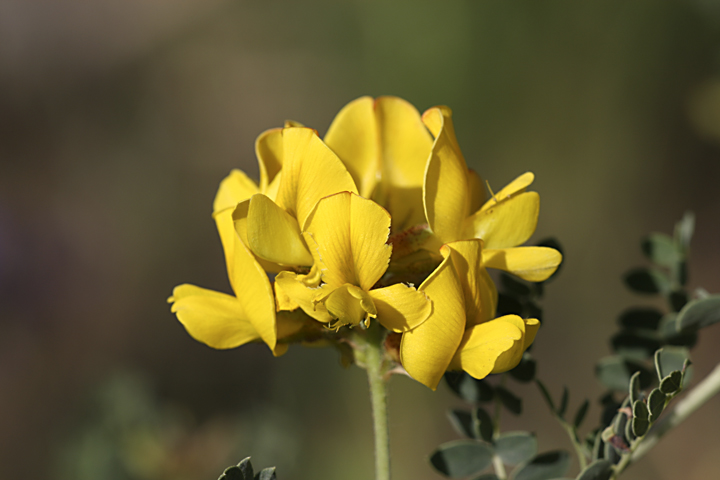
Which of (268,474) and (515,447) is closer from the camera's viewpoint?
(268,474)

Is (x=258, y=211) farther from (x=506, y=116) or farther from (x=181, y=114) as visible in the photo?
(x=181, y=114)

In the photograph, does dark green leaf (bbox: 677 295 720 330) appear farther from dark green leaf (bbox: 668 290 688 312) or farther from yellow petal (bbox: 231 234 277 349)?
yellow petal (bbox: 231 234 277 349)

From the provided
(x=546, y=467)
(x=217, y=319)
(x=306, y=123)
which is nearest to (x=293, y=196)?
(x=217, y=319)

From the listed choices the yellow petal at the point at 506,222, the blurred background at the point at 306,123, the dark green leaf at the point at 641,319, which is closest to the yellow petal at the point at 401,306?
the yellow petal at the point at 506,222

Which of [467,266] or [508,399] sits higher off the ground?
[467,266]

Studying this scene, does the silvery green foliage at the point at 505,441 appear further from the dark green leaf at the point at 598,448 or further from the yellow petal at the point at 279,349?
the yellow petal at the point at 279,349

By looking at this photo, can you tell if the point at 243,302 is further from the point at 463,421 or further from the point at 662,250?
the point at 662,250
